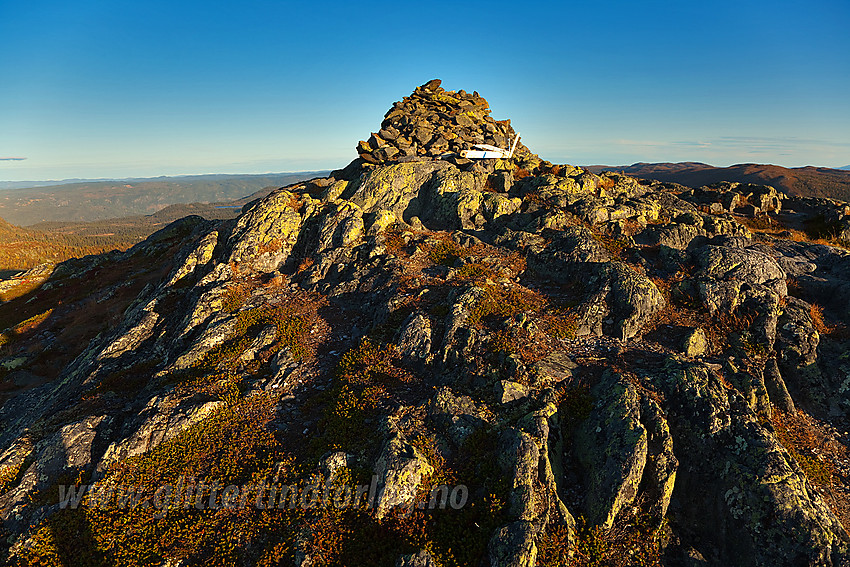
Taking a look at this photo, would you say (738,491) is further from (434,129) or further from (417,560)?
(434,129)

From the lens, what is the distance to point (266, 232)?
32.0m

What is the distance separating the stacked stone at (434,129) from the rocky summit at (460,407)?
1953 cm

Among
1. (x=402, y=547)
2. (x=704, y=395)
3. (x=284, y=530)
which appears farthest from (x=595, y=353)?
(x=284, y=530)

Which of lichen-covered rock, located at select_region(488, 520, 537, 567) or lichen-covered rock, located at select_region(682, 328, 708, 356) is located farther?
lichen-covered rock, located at select_region(682, 328, 708, 356)

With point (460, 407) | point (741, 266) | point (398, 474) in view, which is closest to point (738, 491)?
point (460, 407)

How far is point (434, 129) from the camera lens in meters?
50.5

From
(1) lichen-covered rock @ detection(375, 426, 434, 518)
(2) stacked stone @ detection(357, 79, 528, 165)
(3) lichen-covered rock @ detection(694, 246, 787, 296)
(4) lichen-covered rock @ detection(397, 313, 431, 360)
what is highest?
(2) stacked stone @ detection(357, 79, 528, 165)

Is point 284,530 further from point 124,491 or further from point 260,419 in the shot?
point 124,491

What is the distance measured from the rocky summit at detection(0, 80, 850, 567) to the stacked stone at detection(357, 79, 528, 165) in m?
19.5

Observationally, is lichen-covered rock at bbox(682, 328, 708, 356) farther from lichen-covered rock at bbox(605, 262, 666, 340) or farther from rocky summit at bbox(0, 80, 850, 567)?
lichen-covered rock at bbox(605, 262, 666, 340)

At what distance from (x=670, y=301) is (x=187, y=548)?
2543 centimetres

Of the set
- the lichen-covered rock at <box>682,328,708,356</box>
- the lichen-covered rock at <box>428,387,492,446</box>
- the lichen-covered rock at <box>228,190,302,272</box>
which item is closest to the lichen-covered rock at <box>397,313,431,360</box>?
the lichen-covered rock at <box>428,387,492,446</box>

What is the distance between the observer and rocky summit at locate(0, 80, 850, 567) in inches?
465

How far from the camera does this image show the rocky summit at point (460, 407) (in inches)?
465
